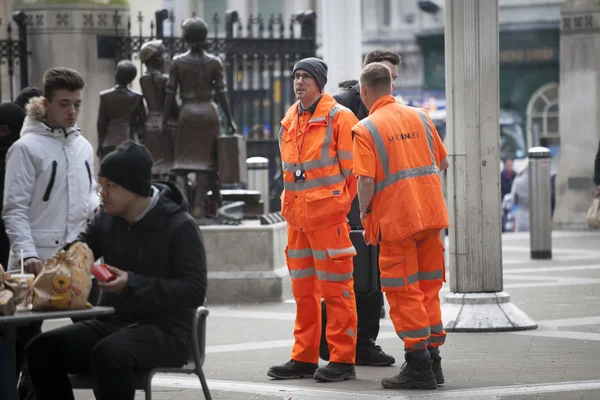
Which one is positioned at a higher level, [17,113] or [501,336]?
[17,113]

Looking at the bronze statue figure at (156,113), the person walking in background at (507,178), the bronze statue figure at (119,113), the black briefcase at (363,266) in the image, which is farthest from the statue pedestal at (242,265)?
the person walking in background at (507,178)

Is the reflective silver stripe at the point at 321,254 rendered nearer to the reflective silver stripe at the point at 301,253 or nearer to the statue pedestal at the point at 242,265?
the reflective silver stripe at the point at 301,253

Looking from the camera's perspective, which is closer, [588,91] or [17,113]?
[17,113]

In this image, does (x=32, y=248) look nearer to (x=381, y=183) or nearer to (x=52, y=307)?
(x=52, y=307)

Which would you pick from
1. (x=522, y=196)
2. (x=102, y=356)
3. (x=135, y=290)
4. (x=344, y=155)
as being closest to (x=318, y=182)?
(x=344, y=155)

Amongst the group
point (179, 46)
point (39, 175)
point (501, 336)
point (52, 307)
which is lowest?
point (501, 336)

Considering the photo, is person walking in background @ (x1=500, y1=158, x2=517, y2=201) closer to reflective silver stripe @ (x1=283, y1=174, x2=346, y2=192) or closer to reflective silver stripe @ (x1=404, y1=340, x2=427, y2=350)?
reflective silver stripe @ (x1=283, y1=174, x2=346, y2=192)

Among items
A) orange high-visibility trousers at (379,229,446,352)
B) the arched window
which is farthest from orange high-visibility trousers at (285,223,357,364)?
the arched window

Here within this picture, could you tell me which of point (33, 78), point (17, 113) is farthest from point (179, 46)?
point (17, 113)

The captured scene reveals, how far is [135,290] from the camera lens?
19.8 ft

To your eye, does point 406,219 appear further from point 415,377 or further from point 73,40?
point 73,40

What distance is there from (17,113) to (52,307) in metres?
2.32

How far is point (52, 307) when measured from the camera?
19.0ft

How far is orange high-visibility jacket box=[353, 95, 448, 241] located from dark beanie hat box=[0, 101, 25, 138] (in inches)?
73.6
